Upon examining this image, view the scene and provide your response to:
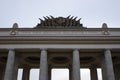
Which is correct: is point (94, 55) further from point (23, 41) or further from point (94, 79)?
point (23, 41)

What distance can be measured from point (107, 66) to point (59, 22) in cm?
1290

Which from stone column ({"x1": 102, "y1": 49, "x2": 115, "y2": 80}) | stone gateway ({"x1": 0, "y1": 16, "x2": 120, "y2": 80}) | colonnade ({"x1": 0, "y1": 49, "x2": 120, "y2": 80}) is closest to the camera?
colonnade ({"x1": 0, "y1": 49, "x2": 120, "y2": 80})

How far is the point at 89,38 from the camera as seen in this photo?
3234 cm

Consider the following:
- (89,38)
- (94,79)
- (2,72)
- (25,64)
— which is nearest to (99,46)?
(89,38)

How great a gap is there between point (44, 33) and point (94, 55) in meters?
10.1

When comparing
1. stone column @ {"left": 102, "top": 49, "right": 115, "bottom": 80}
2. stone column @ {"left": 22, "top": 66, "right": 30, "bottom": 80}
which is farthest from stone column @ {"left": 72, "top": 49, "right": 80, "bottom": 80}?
stone column @ {"left": 22, "top": 66, "right": 30, "bottom": 80}

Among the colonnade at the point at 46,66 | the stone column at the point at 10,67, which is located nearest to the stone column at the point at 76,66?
the colonnade at the point at 46,66

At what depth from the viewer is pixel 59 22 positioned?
1459 inches

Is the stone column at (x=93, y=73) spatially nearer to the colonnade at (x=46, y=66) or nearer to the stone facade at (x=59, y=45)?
the stone facade at (x=59, y=45)

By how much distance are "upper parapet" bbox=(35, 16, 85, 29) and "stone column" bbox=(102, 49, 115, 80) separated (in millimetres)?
8357

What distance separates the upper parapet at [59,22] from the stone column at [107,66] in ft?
27.4

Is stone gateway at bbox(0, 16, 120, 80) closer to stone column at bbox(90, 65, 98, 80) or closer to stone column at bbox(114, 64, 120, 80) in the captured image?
stone column at bbox(90, 65, 98, 80)

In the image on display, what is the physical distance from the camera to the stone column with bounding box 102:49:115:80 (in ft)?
97.6

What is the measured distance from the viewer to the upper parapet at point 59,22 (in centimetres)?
3647
